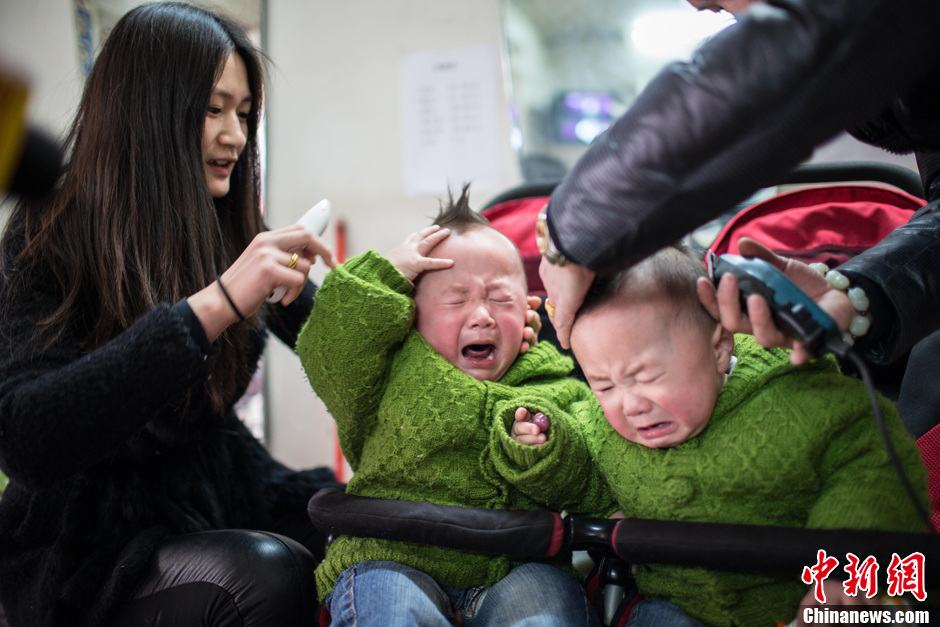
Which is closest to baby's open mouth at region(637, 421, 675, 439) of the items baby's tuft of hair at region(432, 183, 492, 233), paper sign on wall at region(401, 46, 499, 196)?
baby's tuft of hair at region(432, 183, 492, 233)

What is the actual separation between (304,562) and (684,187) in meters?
0.83

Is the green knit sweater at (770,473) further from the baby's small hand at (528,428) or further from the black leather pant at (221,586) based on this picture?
the black leather pant at (221,586)

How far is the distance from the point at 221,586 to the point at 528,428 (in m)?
0.48

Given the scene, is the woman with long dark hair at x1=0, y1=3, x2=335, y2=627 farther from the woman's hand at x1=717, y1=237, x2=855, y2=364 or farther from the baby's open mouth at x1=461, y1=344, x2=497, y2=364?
the woman's hand at x1=717, y1=237, x2=855, y2=364

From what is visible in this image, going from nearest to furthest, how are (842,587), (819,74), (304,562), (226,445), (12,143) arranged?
1. (12,143)
2. (819,74)
3. (842,587)
4. (304,562)
5. (226,445)

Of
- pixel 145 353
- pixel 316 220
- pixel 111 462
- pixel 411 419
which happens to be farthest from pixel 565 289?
pixel 111 462

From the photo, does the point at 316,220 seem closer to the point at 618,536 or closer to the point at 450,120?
the point at 618,536

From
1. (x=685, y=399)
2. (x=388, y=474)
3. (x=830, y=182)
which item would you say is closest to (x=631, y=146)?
(x=685, y=399)

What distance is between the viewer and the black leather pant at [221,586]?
0.95 metres

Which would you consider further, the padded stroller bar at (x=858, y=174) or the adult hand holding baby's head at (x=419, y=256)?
the padded stroller bar at (x=858, y=174)

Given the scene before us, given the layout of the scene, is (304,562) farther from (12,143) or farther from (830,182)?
(830,182)

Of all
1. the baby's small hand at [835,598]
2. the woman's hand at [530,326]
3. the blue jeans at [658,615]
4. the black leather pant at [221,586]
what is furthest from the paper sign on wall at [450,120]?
the baby's small hand at [835,598]

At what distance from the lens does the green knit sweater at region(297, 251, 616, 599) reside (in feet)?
3.17

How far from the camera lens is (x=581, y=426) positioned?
39.9 inches
